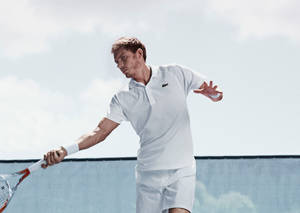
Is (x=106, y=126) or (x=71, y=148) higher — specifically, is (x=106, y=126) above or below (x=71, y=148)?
above

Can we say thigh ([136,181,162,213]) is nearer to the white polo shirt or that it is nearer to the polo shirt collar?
the white polo shirt

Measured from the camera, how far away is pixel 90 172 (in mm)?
5793

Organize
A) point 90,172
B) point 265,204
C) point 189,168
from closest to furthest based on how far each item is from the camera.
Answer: point 189,168, point 265,204, point 90,172

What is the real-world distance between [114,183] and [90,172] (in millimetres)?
293

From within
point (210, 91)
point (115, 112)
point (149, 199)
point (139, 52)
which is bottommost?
point (149, 199)

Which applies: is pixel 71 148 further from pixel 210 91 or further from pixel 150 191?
pixel 210 91

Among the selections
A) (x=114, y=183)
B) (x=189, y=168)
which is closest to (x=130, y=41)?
(x=189, y=168)

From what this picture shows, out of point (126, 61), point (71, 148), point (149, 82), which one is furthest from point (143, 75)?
point (71, 148)

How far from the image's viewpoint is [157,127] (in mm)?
3861

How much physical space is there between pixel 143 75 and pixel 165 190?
838 mm

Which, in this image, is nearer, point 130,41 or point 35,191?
point 130,41

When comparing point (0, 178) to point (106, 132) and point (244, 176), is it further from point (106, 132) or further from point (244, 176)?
point (244, 176)

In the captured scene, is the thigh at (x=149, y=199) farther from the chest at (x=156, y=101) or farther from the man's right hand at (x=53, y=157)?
the man's right hand at (x=53, y=157)

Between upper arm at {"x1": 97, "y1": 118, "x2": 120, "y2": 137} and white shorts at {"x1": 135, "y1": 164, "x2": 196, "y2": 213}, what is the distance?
1.26 feet
